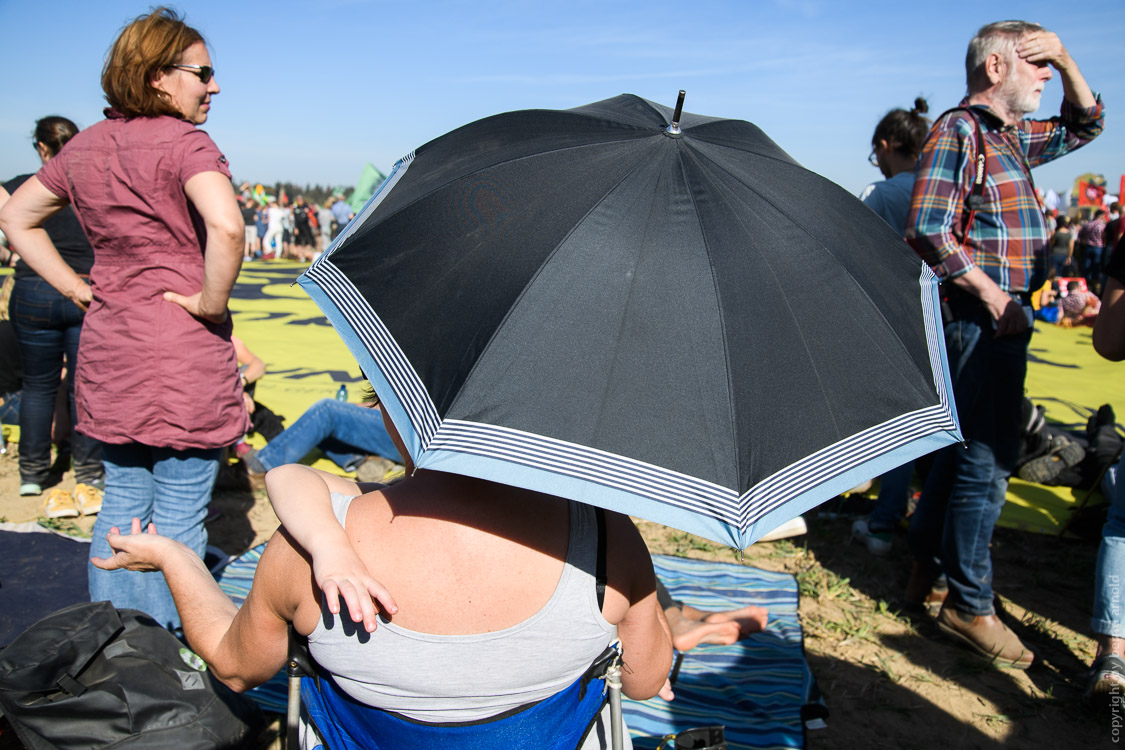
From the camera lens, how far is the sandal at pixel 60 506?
4207 mm

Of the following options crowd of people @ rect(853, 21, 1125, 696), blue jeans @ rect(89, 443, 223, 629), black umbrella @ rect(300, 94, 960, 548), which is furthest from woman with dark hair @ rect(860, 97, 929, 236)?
blue jeans @ rect(89, 443, 223, 629)

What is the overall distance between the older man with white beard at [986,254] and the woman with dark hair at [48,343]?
406 cm

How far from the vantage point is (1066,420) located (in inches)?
261

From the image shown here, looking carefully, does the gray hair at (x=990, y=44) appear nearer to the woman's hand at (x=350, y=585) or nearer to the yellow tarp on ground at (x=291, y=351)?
the woman's hand at (x=350, y=585)

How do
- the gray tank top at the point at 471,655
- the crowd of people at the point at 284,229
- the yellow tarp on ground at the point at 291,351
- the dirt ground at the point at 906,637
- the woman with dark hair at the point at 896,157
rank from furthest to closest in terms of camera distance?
the crowd of people at the point at 284,229 → the yellow tarp on ground at the point at 291,351 → the woman with dark hair at the point at 896,157 → the dirt ground at the point at 906,637 → the gray tank top at the point at 471,655

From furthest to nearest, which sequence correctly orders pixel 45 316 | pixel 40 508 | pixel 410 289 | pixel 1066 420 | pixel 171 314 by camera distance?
pixel 1066 420
pixel 40 508
pixel 45 316
pixel 171 314
pixel 410 289

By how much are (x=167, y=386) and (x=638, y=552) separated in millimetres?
1907

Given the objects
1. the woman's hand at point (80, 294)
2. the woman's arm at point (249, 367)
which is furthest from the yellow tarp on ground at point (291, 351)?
the woman's hand at point (80, 294)

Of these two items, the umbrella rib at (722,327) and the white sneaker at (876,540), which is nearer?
the umbrella rib at (722,327)

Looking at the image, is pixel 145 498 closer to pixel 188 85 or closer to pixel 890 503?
pixel 188 85

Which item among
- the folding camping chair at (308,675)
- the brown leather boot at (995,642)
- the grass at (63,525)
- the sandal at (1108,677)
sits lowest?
the grass at (63,525)

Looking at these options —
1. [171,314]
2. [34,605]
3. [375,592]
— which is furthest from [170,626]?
[375,592]

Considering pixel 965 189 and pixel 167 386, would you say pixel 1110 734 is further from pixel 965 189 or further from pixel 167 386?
pixel 167 386

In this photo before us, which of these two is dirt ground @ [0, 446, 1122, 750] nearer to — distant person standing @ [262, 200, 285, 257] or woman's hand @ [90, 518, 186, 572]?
woman's hand @ [90, 518, 186, 572]
